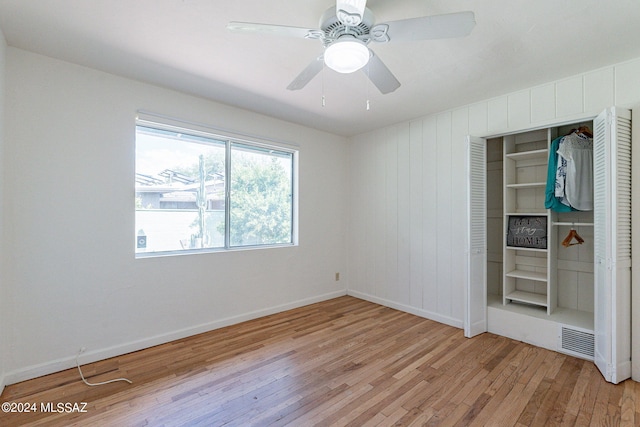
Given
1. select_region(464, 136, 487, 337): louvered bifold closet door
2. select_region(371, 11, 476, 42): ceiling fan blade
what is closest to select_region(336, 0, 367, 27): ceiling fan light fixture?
select_region(371, 11, 476, 42): ceiling fan blade

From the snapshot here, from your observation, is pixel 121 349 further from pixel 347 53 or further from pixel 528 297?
pixel 528 297

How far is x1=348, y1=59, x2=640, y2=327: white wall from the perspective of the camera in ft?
8.62

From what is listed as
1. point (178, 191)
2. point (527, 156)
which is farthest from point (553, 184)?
point (178, 191)

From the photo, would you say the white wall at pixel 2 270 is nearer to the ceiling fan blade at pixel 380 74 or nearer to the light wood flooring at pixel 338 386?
the light wood flooring at pixel 338 386

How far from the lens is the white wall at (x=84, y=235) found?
2.25m

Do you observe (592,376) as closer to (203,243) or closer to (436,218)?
(436,218)

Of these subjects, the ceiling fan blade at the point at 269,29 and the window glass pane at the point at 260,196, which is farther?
the window glass pane at the point at 260,196

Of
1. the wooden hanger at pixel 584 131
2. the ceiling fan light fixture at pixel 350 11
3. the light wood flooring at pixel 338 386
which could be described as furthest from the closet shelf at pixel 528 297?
the ceiling fan light fixture at pixel 350 11

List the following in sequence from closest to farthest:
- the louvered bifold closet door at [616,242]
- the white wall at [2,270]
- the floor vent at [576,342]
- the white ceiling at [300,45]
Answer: the white ceiling at [300,45]
the white wall at [2,270]
the louvered bifold closet door at [616,242]
the floor vent at [576,342]

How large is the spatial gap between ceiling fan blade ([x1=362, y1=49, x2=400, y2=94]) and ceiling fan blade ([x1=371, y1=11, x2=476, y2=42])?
16 cm

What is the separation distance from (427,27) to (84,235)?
2921 mm

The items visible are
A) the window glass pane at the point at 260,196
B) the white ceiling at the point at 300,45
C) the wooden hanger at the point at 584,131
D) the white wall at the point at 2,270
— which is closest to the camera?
the white ceiling at the point at 300,45

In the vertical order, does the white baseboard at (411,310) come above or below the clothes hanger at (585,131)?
below

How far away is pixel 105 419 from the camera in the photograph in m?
1.84
